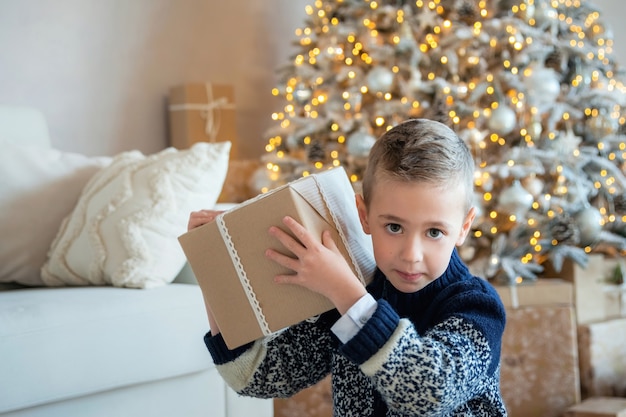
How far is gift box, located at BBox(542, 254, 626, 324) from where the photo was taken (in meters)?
2.68

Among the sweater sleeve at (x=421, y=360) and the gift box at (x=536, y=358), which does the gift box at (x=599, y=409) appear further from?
the sweater sleeve at (x=421, y=360)

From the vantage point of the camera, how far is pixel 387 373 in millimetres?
937

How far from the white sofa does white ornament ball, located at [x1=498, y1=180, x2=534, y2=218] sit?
3.41 ft

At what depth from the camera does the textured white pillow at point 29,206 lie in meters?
2.04

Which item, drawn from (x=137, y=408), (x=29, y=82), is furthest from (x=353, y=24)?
(x=137, y=408)

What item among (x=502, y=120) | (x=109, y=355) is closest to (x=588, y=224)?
(x=502, y=120)

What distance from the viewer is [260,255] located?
1.04 metres

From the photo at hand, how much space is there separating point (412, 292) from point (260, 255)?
0.23 meters

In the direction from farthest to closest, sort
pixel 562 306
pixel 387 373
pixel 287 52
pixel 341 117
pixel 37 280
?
1. pixel 287 52
2. pixel 341 117
3. pixel 562 306
4. pixel 37 280
5. pixel 387 373

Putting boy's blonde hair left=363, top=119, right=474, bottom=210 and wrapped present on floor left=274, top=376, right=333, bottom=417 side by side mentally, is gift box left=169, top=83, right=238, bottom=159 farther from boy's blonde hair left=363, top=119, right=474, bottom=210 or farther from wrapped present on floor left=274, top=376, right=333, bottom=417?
boy's blonde hair left=363, top=119, right=474, bottom=210

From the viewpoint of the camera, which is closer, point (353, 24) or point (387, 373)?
point (387, 373)

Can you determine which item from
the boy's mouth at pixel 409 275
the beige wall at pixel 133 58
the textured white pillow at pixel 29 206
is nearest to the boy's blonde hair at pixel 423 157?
the boy's mouth at pixel 409 275

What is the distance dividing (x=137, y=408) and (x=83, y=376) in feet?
0.58

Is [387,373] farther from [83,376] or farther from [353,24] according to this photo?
[353,24]
